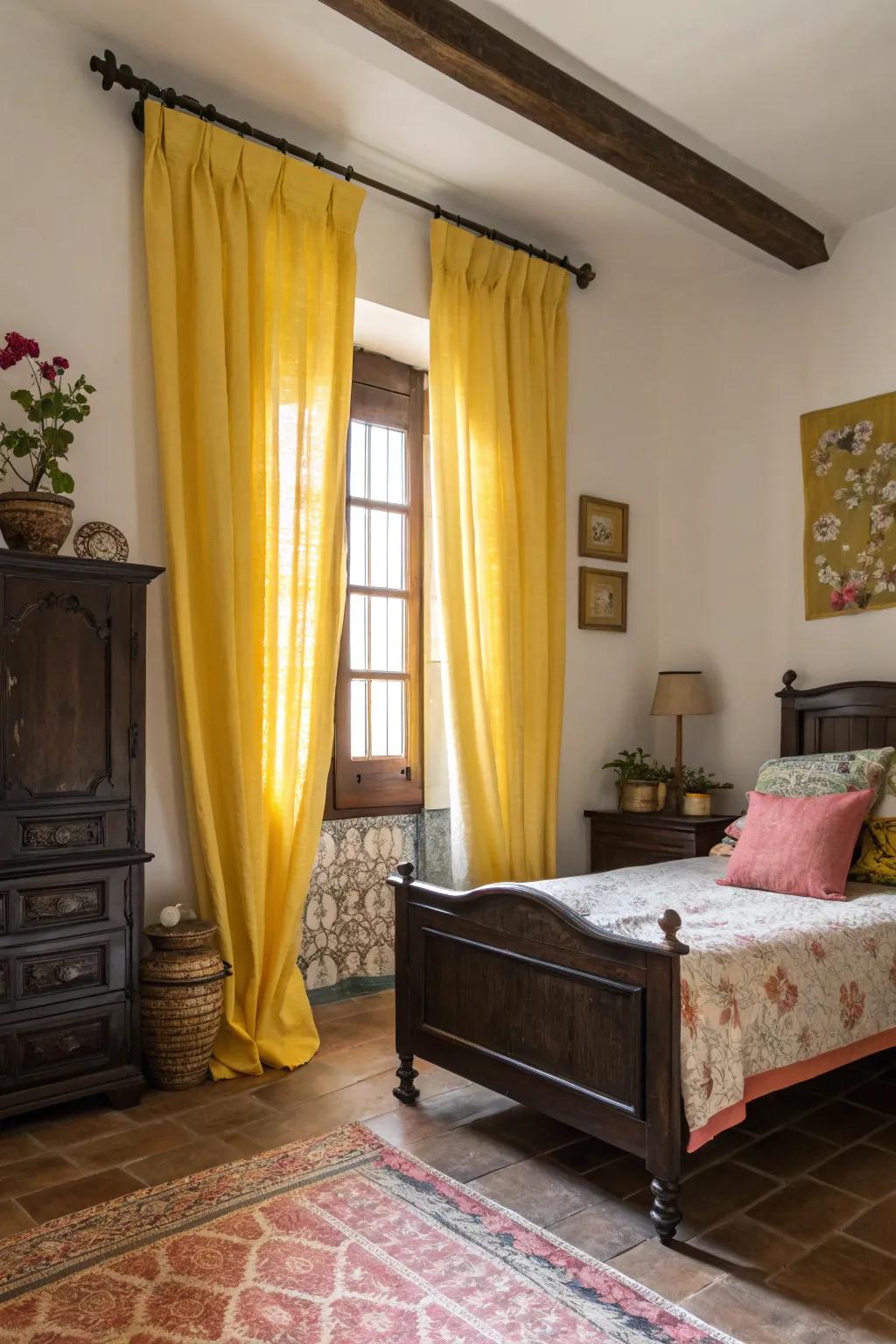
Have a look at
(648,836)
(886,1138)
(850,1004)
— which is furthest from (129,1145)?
(648,836)

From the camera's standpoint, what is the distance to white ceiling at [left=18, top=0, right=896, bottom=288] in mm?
3027

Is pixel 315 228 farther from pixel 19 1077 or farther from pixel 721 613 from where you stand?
pixel 19 1077

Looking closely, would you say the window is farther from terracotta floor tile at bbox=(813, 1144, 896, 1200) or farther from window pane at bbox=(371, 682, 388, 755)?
terracotta floor tile at bbox=(813, 1144, 896, 1200)

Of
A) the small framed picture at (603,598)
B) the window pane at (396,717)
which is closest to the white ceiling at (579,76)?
the small framed picture at (603,598)

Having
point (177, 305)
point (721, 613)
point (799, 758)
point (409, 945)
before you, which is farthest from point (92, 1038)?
point (721, 613)

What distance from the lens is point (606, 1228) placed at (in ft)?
7.60

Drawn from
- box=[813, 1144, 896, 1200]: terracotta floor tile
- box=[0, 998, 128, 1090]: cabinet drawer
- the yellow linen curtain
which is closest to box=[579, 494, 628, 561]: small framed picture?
the yellow linen curtain

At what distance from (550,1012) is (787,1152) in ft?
2.63

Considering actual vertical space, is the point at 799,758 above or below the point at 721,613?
below

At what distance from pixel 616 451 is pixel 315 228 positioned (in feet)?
6.23

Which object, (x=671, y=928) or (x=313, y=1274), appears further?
(x=671, y=928)

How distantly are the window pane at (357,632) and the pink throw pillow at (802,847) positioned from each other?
1.71 metres

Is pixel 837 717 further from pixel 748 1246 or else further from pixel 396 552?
pixel 748 1246

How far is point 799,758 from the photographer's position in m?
3.99
